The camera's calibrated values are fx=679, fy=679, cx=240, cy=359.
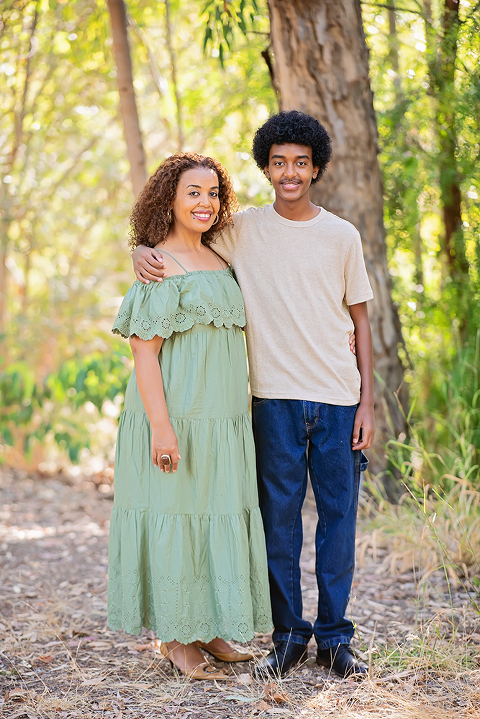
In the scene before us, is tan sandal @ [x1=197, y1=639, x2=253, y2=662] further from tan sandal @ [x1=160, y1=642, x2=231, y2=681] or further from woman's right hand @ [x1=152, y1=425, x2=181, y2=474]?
woman's right hand @ [x1=152, y1=425, x2=181, y2=474]

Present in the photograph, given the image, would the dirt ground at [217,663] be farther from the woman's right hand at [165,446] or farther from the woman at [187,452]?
the woman's right hand at [165,446]

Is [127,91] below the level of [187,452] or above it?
above

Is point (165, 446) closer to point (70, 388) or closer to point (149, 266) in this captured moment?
point (149, 266)

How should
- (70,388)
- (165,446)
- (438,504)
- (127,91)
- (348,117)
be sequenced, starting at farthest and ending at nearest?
(70,388), (127,91), (348,117), (438,504), (165,446)

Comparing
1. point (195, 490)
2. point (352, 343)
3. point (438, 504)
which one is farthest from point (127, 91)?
point (438, 504)

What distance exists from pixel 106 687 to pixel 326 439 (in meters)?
1.13

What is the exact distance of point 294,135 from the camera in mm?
2289

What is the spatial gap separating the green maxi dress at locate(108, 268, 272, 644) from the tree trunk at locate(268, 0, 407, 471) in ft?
3.96

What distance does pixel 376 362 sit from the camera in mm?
3701

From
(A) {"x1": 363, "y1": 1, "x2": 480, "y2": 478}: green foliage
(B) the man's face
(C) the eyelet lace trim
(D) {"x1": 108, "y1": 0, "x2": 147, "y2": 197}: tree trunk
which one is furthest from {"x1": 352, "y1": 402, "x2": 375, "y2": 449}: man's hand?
(D) {"x1": 108, "y1": 0, "x2": 147, "y2": 197}: tree trunk

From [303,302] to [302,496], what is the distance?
69cm

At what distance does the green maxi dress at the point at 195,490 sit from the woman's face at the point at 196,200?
0.18 meters

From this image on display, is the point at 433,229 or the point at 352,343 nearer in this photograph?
the point at 352,343

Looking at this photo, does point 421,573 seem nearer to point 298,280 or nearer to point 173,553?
point 173,553
